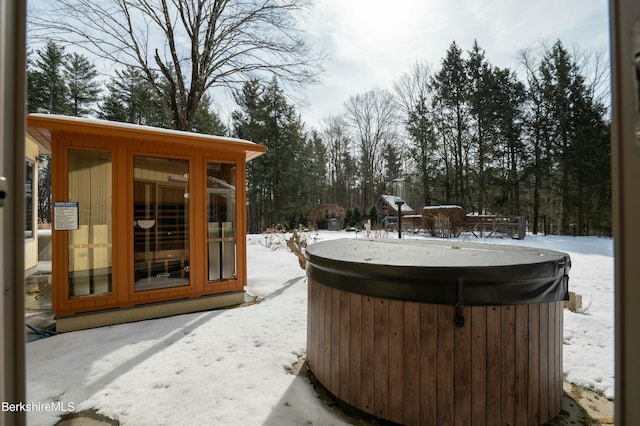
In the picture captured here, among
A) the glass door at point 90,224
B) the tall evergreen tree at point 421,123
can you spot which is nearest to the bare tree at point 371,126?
the tall evergreen tree at point 421,123

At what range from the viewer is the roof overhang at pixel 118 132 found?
3.54 meters

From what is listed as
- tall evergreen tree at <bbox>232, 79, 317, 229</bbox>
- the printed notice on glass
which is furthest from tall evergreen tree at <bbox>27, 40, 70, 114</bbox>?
the printed notice on glass

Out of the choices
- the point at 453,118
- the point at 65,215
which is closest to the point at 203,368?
the point at 65,215

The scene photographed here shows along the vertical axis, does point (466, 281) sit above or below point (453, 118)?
below

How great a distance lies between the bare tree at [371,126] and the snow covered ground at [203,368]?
71.4 ft

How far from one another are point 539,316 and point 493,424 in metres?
0.77

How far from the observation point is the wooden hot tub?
1818 mm

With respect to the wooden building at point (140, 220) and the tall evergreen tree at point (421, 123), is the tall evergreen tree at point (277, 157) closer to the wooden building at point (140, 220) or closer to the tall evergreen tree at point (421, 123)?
the tall evergreen tree at point (421, 123)

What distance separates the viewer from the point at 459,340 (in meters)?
1.82

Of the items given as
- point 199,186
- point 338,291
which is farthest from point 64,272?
point 338,291

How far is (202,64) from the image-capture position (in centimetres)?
1036

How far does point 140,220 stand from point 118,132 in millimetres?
1297

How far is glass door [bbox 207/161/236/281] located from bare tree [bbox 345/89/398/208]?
A: 71.4 feet

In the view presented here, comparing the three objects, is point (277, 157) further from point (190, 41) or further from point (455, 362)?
point (455, 362)
